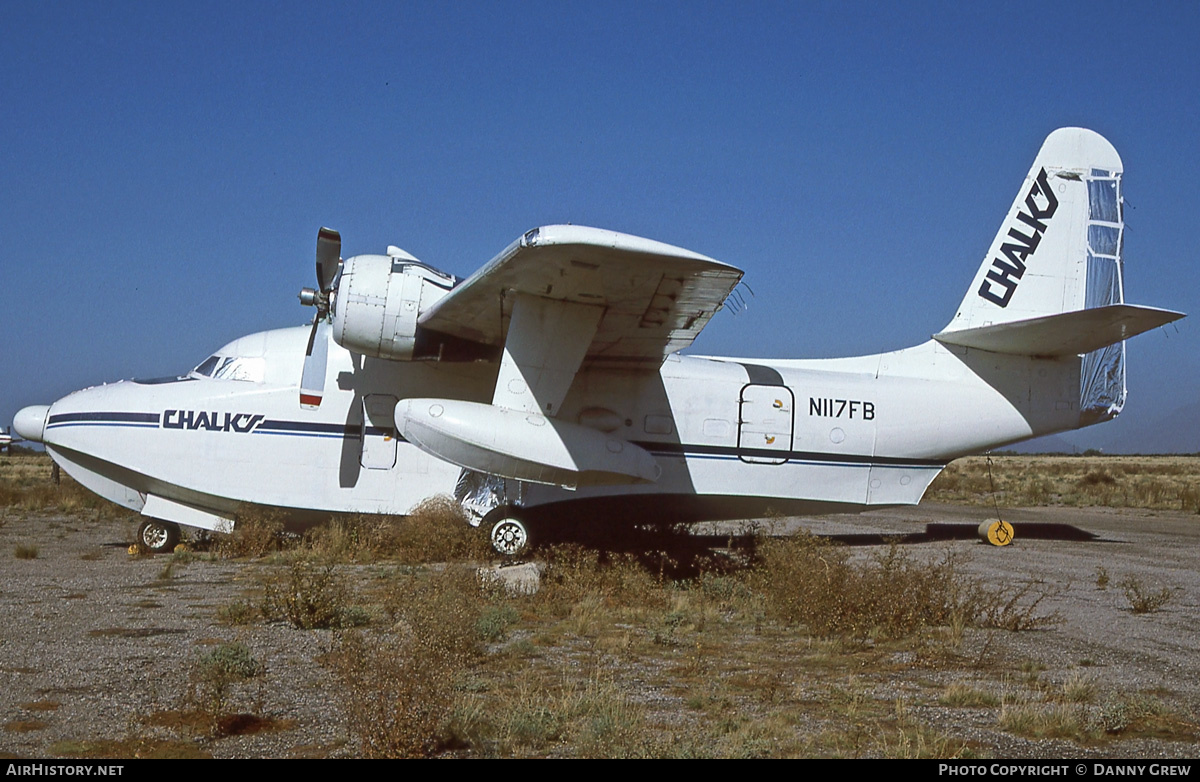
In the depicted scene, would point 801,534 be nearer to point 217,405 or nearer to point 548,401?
point 548,401

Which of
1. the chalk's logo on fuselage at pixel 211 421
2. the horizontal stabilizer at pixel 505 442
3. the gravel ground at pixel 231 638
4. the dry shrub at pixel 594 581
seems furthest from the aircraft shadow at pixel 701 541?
the chalk's logo on fuselage at pixel 211 421

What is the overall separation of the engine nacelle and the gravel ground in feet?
→ 9.97

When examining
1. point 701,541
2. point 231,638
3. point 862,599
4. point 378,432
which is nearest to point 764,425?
point 701,541

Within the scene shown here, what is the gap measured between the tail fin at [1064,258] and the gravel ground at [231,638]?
2.91 m

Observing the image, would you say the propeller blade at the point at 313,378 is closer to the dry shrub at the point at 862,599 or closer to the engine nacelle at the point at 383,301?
the engine nacelle at the point at 383,301

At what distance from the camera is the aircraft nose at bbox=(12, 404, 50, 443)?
12.9m

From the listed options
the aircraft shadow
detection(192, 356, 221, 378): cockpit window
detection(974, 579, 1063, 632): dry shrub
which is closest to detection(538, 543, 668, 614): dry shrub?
the aircraft shadow

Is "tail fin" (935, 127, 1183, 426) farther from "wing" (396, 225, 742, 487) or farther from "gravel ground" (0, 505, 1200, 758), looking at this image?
"wing" (396, 225, 742, 487)

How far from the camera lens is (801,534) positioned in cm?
988

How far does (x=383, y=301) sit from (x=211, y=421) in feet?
10.9

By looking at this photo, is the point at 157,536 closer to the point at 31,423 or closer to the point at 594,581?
the point at 31,423

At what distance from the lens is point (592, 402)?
481 inches

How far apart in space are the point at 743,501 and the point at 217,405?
7.28m

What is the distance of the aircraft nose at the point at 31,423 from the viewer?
506 inches
